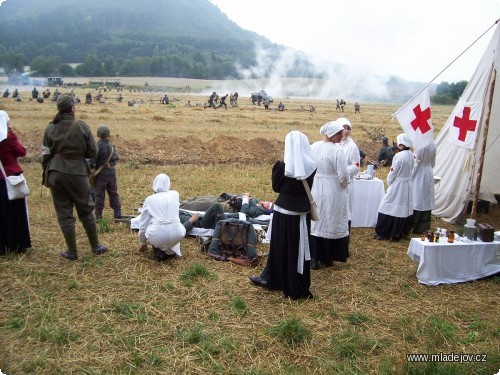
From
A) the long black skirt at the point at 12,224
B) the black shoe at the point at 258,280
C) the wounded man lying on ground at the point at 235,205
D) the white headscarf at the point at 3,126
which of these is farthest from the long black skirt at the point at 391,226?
the white headscarf at the point at 3,126

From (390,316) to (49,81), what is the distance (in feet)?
267

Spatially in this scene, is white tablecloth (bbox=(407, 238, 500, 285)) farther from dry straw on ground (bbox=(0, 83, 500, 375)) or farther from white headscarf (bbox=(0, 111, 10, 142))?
white headscarf (bbox=(0, 111, 10, 142))

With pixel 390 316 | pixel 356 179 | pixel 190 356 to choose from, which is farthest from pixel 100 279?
pixel 356 179

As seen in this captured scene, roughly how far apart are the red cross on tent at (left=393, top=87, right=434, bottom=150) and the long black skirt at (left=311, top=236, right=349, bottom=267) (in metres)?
2.42

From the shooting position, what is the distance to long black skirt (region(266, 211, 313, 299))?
4.74 metres

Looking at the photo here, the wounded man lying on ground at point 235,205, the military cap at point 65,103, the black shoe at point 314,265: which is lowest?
the black shoe at point 314,265

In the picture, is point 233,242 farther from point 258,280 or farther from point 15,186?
point 15,186

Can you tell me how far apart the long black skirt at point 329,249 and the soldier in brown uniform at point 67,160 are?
9.83 ft

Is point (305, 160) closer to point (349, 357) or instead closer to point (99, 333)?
point (349, 357)

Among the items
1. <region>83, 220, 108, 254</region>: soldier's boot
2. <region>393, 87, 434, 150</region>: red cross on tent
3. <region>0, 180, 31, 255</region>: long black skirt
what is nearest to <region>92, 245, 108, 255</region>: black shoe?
<region>83, 220, 108, 254</region>: soldier's boot

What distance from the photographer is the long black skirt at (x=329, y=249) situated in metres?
A: 5.95

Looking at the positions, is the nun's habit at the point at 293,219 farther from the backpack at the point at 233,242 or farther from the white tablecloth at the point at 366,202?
the white tablecloth at the point at 366,202

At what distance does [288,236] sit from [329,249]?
1448mm

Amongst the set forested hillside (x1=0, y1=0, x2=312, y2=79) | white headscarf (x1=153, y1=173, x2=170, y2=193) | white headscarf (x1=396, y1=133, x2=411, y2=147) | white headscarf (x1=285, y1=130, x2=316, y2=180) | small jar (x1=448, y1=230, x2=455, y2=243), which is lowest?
small jar (x1=448, y1=230, x2=455, y2=243)
